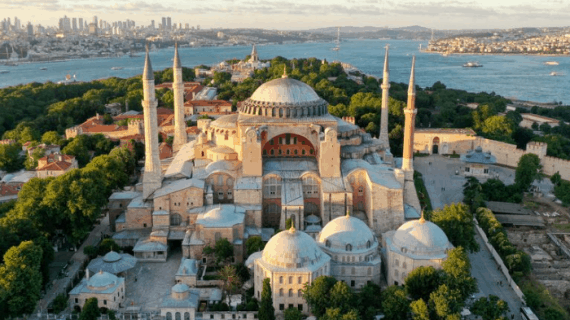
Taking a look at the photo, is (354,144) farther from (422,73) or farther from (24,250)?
(422,73)

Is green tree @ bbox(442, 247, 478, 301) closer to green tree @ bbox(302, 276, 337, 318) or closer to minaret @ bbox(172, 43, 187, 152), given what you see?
green tree @ bbox(302, 276, 337, 318)

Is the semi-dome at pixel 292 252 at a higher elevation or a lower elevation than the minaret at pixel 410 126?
lower

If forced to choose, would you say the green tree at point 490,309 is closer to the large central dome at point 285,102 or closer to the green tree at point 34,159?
the large central dome at point 285,102

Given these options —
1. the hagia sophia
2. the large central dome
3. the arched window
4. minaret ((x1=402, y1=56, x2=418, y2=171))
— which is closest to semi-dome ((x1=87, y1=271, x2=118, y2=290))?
the hagia sophia

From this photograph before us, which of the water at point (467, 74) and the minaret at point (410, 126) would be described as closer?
the minaret at point (410, 126)

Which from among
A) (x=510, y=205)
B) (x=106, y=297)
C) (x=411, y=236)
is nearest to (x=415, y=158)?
(x=510, y=205)

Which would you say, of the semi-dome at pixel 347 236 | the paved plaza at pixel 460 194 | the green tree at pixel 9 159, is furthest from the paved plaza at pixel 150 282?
the green tree at pixel 9 159

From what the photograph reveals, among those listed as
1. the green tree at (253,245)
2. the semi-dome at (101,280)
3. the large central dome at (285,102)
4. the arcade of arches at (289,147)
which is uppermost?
the large central dome at (285,102)
